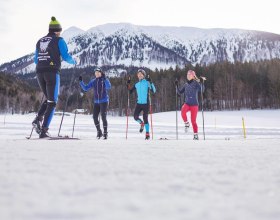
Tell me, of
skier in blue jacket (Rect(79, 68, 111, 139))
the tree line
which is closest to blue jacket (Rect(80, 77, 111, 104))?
skier in blue jacket (Rect(79, 68, 111, 139))

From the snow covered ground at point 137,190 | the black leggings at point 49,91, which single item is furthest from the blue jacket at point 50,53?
the snow covered ground at point 137,190

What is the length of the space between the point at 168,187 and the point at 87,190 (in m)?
0.37

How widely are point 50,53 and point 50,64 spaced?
0.76ft

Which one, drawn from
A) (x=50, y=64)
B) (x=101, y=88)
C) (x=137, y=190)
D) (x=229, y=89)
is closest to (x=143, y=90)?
(x=101, y=88)

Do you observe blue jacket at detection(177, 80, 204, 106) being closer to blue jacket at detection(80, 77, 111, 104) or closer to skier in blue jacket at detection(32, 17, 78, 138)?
blue jacket at detection(80, 77, 111, 104)

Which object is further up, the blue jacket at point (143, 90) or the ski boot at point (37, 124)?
the blue jacket at point (143, 90)

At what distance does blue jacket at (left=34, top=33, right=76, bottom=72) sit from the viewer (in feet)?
20.4

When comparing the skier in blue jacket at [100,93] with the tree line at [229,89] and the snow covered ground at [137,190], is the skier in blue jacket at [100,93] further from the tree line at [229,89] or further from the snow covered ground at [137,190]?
the tree line at [229,89]

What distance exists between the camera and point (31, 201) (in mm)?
1192

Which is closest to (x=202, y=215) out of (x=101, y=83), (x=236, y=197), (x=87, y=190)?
(x=236, y=197)

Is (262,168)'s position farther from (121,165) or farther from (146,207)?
(146,207)

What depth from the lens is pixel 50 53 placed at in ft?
20.6

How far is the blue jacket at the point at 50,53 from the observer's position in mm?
6230

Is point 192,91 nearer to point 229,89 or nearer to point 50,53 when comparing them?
point 50,53
